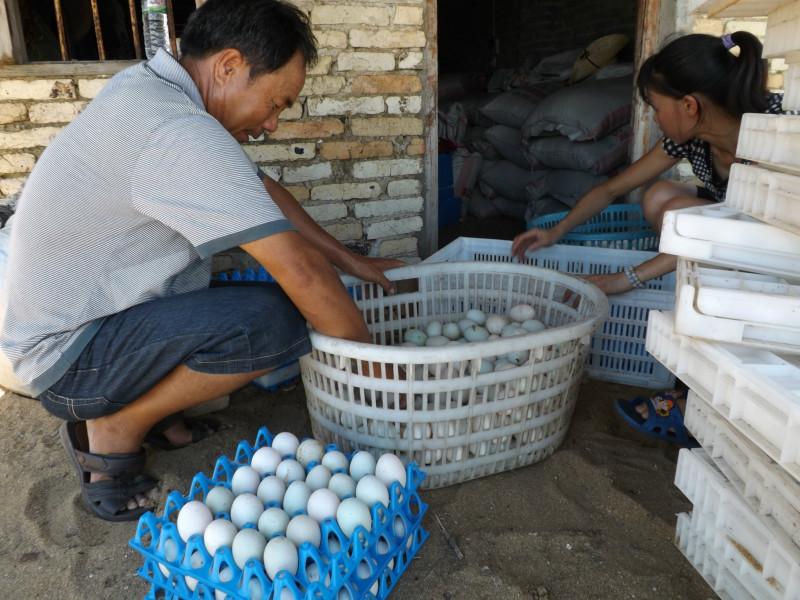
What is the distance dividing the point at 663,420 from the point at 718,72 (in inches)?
48.3

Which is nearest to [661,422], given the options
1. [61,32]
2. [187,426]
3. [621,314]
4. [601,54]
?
[621,314]

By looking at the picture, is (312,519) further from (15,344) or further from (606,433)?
(606,433)

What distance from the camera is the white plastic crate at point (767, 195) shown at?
1.10 meters

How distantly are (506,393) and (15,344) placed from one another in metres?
1.40

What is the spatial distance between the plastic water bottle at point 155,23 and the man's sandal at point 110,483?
77.6 inches

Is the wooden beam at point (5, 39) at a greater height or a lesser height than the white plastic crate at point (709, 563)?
greater

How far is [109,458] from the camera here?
6.15 ft

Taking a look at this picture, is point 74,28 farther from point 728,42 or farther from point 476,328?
point 728,42

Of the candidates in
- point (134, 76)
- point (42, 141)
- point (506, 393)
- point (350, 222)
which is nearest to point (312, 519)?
point (506, 393)

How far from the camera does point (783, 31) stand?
1.25 meters

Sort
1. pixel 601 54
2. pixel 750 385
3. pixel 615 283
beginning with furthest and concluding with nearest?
pixel 601 54
pixel 615 283
pixel 750 385

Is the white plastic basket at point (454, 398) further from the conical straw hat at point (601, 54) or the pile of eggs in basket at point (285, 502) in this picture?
the conical straw hat at point (601, 54)

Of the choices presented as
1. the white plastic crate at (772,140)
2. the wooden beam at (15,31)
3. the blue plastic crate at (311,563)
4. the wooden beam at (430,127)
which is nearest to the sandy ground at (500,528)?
the blue plastic crate at (311,563)

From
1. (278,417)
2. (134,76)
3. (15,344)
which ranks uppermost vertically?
(134,76)
